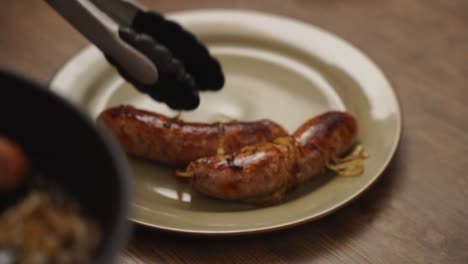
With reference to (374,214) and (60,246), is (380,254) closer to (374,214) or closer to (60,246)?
(374,214)

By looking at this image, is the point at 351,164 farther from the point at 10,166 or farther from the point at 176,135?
the point at 10,166

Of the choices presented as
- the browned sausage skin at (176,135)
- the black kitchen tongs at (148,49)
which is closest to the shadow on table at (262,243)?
the browned sausage skin at (176,135)

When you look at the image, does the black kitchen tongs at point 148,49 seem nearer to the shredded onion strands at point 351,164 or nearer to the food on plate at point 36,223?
the shredded onion strands at point 351,164

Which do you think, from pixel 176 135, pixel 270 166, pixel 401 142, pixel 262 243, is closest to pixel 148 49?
pixel 176 135

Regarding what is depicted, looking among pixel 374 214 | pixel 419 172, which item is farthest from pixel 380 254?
pixel 419 172

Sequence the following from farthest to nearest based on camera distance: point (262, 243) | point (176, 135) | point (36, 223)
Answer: point (176, 135), point (262, 243), point (36, 223)

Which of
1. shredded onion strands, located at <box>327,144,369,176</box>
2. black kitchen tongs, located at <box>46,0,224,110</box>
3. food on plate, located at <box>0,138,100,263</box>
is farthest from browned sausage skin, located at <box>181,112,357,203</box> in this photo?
food on plate, located at <box>0,138,100,263</box>

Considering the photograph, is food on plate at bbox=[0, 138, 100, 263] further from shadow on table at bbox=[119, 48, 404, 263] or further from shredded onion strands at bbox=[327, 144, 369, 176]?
shredded onion strands at bbox=[327, 144, 369, 176]
